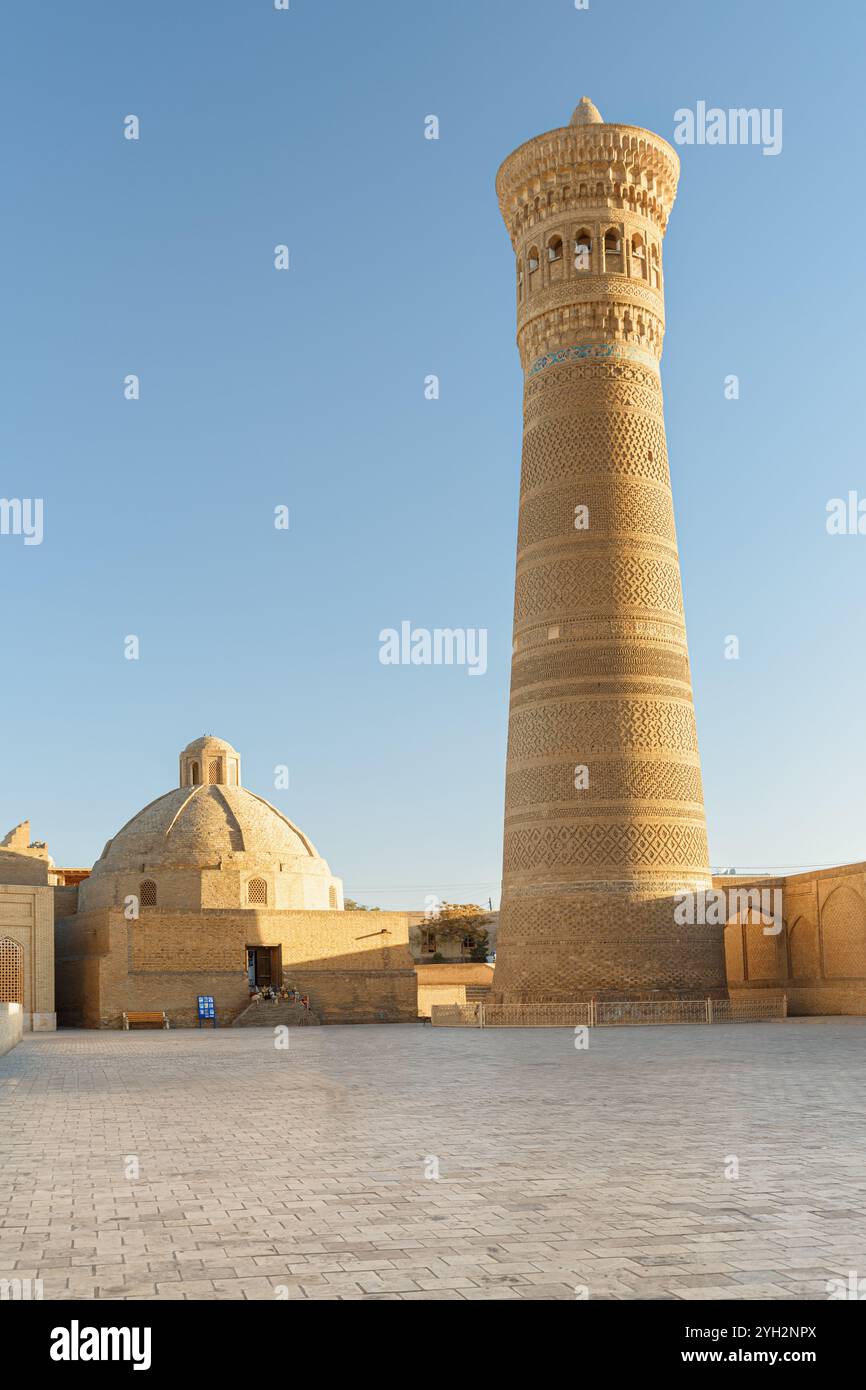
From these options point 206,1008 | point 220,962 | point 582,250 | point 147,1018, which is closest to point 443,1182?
point 582,250

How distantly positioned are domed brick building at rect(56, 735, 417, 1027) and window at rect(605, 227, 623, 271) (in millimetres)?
15798

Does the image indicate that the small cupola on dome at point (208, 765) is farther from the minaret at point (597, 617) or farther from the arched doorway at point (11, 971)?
the minaret at point (597, 617)

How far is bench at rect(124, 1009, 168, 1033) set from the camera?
91.3 ft

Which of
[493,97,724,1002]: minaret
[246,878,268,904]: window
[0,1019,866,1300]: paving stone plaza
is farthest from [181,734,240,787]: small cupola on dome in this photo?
[0,1019,866,1300]: paving stone plaza

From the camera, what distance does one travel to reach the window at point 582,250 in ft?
83.4

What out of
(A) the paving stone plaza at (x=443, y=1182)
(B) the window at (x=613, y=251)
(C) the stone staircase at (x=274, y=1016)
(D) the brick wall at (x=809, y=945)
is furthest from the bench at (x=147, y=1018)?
(B) the window at (x=613, y=251)

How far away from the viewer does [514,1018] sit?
23.7 m

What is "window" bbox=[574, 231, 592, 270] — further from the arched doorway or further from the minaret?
the arched doorway

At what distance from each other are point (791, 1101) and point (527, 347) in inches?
750

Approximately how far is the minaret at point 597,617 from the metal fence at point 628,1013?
0.33 metres

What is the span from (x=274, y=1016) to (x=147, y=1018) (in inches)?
107

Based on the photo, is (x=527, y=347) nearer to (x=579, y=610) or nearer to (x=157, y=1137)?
(x=579, y=610)

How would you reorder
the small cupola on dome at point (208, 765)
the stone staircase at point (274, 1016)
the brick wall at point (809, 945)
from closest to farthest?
the brick wall at point (809, 945) → the stone staircase at point (274, 1016) → the small cupola on dome at point (208, 765)
